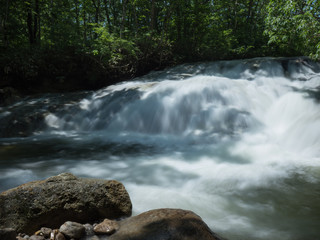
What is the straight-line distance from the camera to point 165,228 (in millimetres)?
1772

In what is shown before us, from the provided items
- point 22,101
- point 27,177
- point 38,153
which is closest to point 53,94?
point 22,101

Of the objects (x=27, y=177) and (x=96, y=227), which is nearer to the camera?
(x=96, y=227)

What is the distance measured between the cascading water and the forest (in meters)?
1.81

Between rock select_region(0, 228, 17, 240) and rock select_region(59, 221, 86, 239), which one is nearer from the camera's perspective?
rock select_region(0, 228, 17, 240)

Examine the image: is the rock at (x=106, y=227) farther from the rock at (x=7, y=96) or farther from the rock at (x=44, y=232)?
the rock at (x=7, y=96)

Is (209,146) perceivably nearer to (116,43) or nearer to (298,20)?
(298,20)

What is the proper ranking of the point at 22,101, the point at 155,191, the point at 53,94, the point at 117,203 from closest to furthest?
the point at 117,203 < the point at 155,191 < the point at 22,101 < the point at 53,94

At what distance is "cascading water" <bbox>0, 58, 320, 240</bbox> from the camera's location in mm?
2871

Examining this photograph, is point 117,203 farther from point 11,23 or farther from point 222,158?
point 11,23

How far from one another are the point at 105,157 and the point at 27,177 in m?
1.68

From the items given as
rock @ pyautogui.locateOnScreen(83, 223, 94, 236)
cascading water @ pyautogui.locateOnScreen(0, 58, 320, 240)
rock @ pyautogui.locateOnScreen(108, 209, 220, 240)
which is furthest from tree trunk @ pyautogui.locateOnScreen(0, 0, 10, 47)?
rock @ pyautogui.locateOnScreen(108, 209, 220, 240)

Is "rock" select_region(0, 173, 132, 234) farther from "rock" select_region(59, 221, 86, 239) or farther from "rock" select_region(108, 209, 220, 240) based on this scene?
"rock" select_region(108, 209, 220, 240)

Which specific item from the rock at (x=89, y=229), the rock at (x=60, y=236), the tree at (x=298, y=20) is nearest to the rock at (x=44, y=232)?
the rock at (x=60, y=236)

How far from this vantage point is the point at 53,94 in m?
10.3
